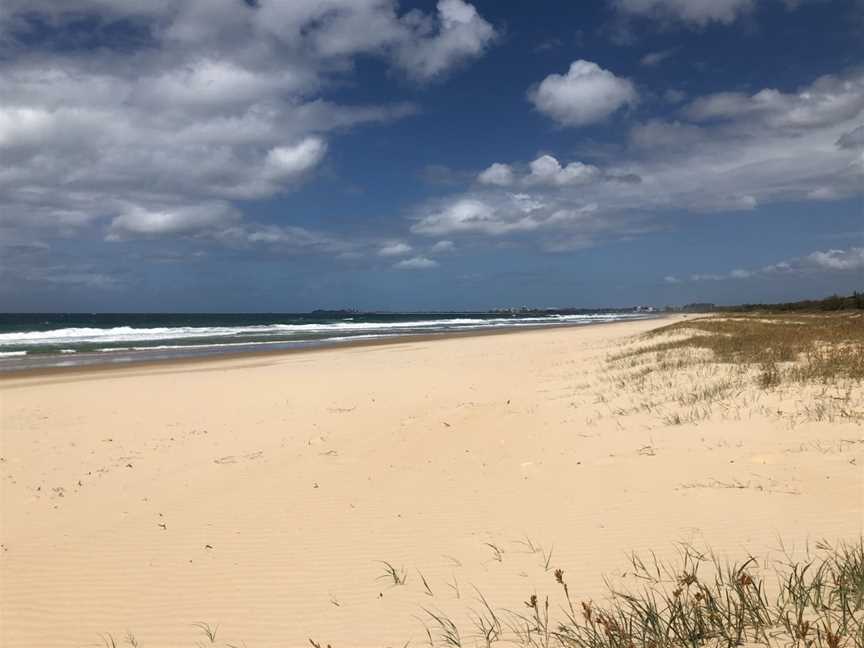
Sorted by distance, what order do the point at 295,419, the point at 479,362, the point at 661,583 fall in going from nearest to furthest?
1. the point at 661,583
2. the point at 295,419
3. the point at 479,362

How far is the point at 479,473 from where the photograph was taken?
722 centimetres

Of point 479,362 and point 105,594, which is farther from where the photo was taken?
point 479,362

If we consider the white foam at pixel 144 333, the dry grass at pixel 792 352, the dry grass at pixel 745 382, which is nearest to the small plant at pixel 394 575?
the dry grass at pixel 745 382

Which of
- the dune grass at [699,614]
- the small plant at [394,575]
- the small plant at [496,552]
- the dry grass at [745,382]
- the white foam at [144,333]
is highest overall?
the white foam at [144,333]

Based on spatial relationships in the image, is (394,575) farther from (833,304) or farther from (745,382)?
(833,304)

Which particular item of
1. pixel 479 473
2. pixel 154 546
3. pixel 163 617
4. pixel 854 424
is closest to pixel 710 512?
pixel 479 473

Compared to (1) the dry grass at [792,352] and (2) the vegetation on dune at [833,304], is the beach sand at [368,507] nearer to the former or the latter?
(1) the dry grass at [792,352]

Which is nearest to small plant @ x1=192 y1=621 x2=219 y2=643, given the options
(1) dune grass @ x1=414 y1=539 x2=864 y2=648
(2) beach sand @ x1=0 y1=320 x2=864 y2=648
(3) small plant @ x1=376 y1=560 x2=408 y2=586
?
(2) beach sand @ x1=0 y1=320 x2=864 y2=648

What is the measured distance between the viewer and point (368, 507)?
622 centimetres

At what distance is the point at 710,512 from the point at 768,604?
6.17 feet

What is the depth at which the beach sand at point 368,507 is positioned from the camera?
425 centimetres

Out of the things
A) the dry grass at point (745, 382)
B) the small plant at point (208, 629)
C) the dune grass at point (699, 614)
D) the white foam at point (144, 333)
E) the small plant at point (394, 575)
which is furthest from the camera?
the white foam at point (144, 333)

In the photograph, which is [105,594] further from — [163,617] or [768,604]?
[768,604]

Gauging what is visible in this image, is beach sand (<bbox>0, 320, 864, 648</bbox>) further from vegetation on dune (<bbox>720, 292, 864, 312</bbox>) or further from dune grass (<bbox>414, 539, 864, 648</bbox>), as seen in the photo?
vegetation on dune (<bbox>720, 292, 864, 312</bbox>)
